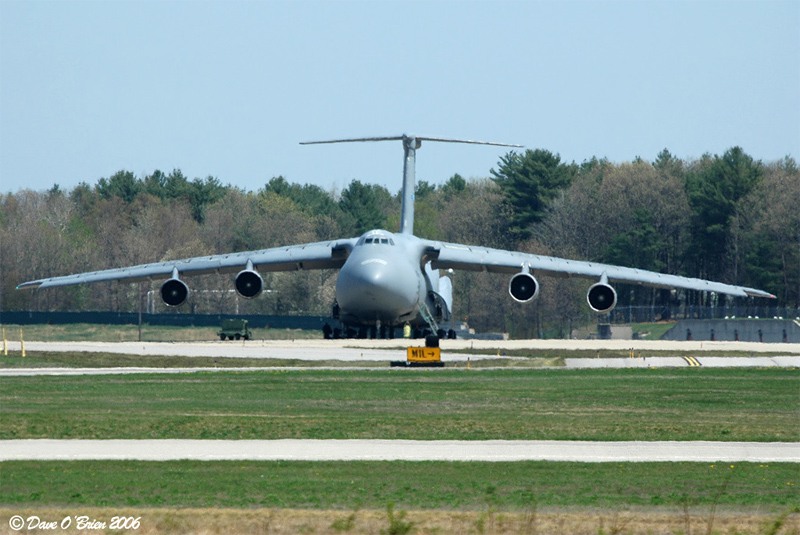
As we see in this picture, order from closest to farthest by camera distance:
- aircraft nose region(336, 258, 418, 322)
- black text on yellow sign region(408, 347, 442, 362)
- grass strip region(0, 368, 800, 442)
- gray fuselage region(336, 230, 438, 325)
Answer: grass strip region(0, 368, 800, 442) → black text on yellow sign region(408, 347, 442, 362) → aircraft nose region(336, 258, 418, 322) → gray fuselage region(336, 230, 438, 325)

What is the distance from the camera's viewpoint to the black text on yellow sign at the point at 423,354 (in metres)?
30.8

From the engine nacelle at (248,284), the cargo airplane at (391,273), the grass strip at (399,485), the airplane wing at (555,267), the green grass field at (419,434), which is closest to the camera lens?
the green grass field at (419,434)

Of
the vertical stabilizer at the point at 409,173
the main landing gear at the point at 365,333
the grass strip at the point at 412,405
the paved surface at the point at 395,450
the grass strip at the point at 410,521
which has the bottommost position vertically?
the grass strip at the point at 410,521

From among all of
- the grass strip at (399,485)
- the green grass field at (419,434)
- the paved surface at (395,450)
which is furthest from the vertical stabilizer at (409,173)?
the grass strip at (399,485)

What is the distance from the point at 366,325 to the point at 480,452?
91.9 ft

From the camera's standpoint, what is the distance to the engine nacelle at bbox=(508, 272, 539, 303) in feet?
129

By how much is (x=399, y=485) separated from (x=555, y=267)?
31429 millimetres

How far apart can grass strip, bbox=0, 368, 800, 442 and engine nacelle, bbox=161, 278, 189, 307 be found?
37.8 feet

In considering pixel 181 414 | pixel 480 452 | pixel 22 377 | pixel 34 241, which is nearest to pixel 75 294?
pixel 34 241

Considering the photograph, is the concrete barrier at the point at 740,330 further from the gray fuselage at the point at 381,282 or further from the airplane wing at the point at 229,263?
the airplane wing at the point at 229,263

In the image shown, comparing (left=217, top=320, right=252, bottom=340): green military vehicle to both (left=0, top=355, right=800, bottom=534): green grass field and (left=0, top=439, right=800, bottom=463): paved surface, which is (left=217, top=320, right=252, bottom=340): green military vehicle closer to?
(left=0, top=355, right=800, bottom=534): green grass field

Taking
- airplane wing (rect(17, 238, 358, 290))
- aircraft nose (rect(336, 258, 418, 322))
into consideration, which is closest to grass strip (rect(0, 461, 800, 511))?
aircraft nose (rect(336, 258, 418, 322))

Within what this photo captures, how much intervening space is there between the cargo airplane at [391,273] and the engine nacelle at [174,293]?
0.03 metres

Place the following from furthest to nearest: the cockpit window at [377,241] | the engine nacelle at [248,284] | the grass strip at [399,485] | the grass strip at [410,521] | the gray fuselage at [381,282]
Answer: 1. the engine nacelle at [248,284]
2. the cockpit window at [377,241]
3. the gray fuselage at [381,282]
4. the grass strip at [399,485]
5. the grass strip at [410,521]
